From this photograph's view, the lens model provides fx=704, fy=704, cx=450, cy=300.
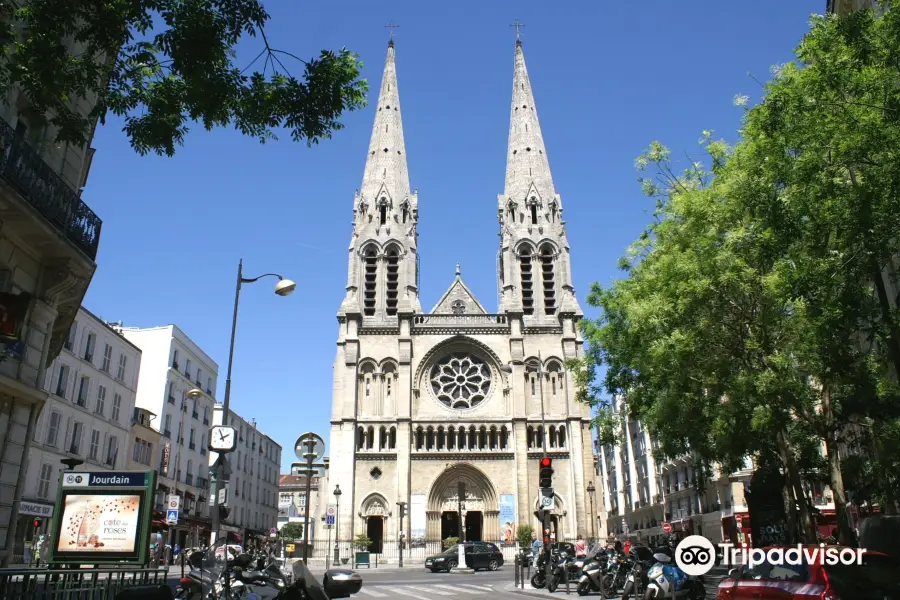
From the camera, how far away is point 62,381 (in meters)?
27.4

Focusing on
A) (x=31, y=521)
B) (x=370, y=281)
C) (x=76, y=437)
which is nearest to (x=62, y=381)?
(x=76, y=437)

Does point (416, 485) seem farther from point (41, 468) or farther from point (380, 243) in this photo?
point (41, 468)

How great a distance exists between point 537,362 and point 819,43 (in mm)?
32993

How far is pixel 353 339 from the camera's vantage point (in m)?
42.7

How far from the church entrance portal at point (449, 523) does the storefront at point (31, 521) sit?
21.6 meters

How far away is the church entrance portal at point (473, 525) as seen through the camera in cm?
4103

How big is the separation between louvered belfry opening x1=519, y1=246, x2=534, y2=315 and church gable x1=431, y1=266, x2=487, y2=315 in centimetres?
310

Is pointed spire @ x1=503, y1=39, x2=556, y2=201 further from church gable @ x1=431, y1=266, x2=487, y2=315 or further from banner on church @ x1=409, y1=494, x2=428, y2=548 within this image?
banner on church @ x1=409, y1=494, x2=428, y2=548

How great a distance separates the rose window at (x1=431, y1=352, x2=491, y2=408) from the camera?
43000mm

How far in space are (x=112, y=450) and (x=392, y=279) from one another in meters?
20.4

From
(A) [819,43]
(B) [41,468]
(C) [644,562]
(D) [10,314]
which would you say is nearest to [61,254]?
(D) [10,314]

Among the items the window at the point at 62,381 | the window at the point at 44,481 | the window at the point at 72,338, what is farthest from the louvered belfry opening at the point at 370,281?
the window at the point at 44,481

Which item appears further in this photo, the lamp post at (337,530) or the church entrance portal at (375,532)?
the church entrance portal at (375,532)

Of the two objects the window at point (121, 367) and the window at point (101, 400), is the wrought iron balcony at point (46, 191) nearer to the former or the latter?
the window at point (101, 400)
